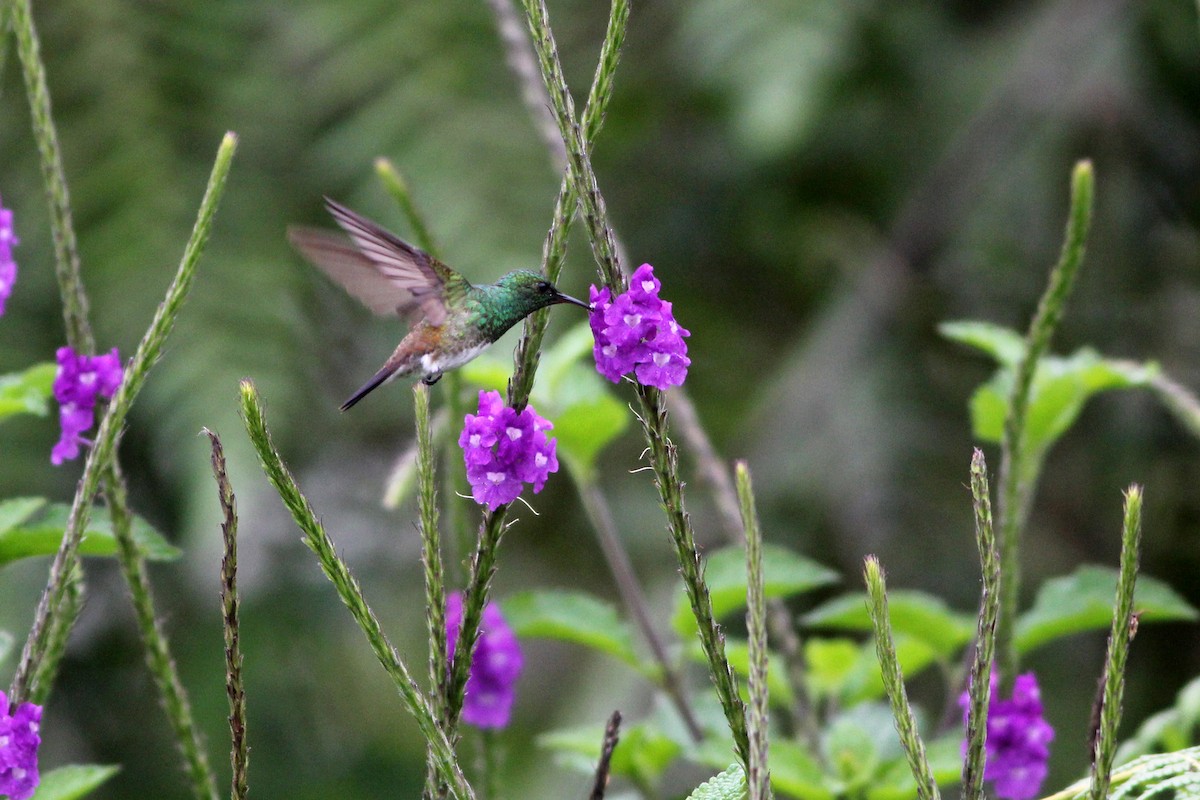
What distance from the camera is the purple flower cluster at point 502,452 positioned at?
0.84 m

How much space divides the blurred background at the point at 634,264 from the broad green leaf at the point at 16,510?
1.91 metres

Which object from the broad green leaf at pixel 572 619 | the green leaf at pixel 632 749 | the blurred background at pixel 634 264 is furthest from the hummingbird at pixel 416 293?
the blurred background at pixel 634 264

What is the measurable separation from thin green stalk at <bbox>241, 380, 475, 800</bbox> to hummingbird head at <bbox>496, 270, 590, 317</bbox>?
10.0 inches

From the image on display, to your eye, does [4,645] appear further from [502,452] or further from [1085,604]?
[1085,604]

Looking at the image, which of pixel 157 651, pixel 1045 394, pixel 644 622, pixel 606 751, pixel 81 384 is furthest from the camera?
pixel 644 622

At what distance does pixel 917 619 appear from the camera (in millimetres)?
1381

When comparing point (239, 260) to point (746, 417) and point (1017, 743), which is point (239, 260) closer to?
point (746, 417)

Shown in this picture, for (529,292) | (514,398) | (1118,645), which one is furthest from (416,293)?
(1118,645)

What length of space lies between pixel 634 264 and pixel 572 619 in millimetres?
2290

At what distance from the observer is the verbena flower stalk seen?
0.75 m

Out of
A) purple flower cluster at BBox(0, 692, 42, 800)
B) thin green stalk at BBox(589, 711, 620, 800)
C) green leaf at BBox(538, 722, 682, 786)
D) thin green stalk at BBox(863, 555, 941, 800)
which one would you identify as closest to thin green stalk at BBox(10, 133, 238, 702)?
purple flower cluster at BBox(0, 692, 42, 800)

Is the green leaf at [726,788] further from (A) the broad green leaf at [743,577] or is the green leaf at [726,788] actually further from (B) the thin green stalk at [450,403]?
(A) the broad green leaf at [743,577]

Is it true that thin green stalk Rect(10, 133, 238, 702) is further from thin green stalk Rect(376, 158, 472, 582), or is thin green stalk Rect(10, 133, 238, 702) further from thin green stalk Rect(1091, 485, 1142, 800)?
thin green stalk Rect(1091, 485, 1142, 800)

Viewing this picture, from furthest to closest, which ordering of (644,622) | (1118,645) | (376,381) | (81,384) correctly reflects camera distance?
1. (644,622)
2. (376,381)
3. (81,384)
4. (1118,645)
